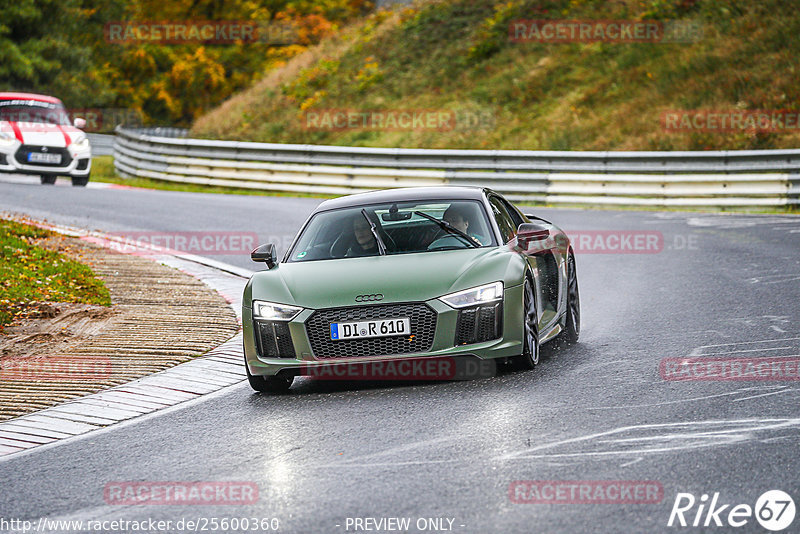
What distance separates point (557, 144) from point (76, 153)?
11629mm

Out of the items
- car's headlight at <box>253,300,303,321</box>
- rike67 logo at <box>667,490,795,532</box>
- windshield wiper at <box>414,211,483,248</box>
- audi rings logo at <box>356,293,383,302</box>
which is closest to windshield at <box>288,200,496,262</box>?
windshield wiper at <box>414,211,483,248</box>

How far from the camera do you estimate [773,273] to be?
41.9 ft

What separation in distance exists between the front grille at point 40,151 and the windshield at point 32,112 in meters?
0.96

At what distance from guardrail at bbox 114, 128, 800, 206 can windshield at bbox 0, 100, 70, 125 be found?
3041 millimetres

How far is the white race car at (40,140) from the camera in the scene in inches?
1009

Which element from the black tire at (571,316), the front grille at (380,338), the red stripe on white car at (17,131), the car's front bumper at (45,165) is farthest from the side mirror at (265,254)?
the red stripe on white car at (17,131)

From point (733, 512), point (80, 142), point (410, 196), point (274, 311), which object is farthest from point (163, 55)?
point (733, 512)

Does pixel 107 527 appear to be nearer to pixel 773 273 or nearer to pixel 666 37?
pixel 773 273

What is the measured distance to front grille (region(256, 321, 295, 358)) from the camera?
7910mm

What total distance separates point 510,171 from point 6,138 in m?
11.2

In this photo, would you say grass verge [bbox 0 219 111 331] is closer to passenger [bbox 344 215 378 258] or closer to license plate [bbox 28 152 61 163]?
Answer: passenger [bbox 344 215 378 258]

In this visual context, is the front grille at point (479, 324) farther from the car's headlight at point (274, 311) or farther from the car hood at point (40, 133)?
the car hood at point (40, 133)

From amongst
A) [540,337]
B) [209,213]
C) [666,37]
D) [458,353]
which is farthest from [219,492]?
[666,37]

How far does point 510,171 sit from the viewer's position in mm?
26250
